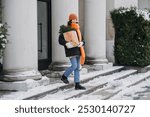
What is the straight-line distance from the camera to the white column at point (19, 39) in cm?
829

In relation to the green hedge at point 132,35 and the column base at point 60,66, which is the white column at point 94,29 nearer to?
the green hedge at point 132,35

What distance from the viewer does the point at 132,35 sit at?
13609mm

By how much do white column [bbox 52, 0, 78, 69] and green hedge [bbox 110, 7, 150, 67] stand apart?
331 cm

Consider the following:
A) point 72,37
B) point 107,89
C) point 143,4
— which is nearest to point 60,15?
point 72,37

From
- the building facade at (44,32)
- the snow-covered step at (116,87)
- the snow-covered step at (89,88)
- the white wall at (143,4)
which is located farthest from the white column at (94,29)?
the white wall at (143,4)

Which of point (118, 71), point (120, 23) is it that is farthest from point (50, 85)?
point (120, 23)

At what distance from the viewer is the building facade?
27.3 ft

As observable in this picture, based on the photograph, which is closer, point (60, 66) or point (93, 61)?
point (60, 66)

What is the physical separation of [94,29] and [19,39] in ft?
16.0

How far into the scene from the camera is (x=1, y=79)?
8.48m

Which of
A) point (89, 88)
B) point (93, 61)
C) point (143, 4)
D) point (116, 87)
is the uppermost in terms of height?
point (143, 4)

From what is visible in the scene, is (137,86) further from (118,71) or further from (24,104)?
(24,104)

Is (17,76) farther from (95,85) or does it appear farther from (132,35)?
(132,35)

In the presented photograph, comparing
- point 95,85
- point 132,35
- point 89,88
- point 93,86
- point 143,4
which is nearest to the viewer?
point 89,88
